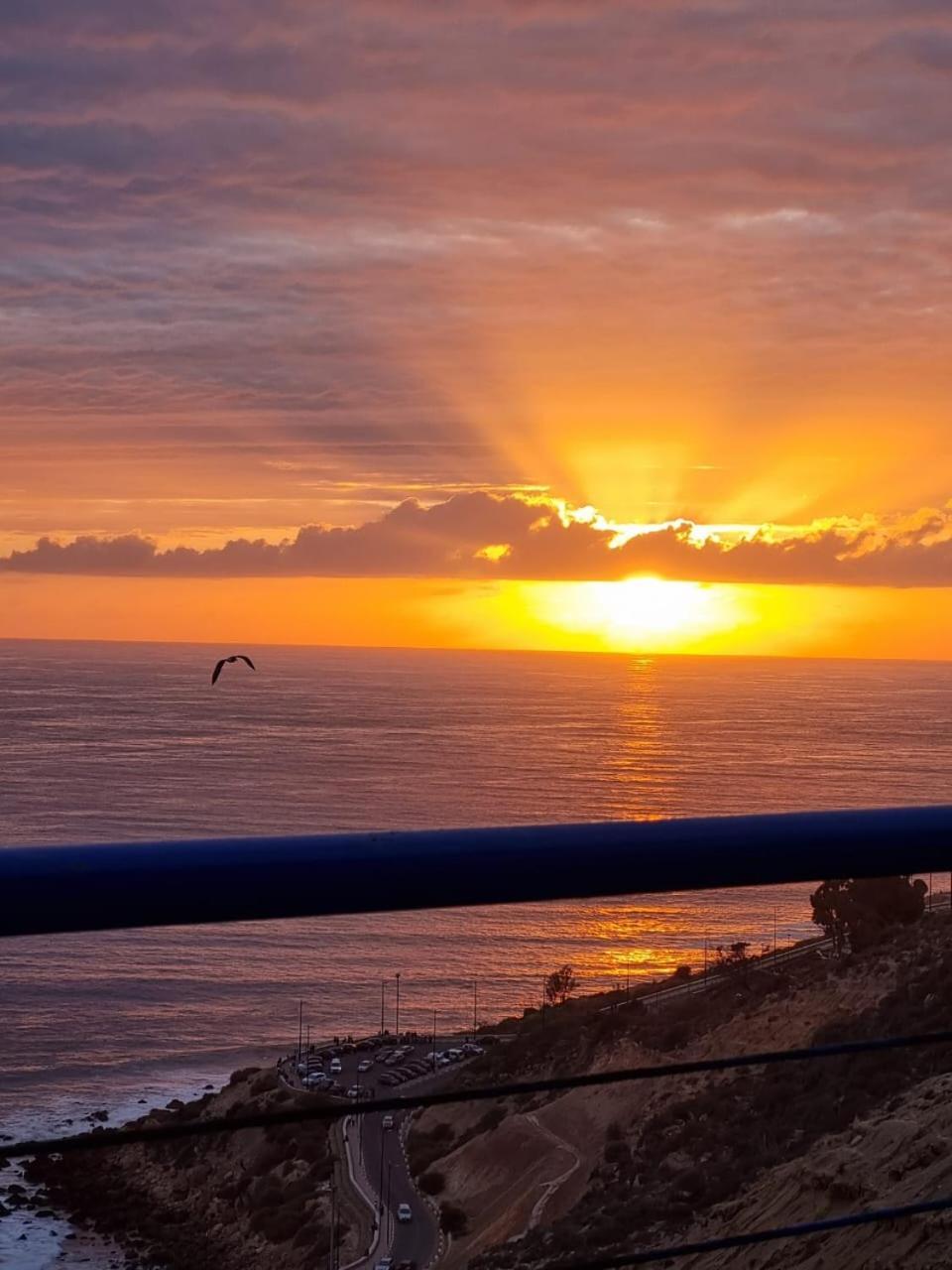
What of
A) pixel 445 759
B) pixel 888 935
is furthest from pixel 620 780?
pixel 888 935

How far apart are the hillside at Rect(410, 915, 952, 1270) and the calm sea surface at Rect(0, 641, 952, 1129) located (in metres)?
5.74

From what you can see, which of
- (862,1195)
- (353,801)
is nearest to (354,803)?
(353,801)

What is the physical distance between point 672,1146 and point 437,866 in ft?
11.4

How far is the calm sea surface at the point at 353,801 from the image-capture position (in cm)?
2203

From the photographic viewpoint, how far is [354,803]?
58656 mm

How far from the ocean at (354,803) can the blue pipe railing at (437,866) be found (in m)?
0.05

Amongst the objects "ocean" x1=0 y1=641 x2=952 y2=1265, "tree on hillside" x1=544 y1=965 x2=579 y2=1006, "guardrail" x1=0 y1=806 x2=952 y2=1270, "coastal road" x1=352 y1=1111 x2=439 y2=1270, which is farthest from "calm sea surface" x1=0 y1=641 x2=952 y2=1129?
"guardrail" x1=0 y1=806 x2=952 y2=1270

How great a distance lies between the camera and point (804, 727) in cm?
10619

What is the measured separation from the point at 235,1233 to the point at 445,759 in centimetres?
7650

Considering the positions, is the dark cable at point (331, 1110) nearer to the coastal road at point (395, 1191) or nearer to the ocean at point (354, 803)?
the ocean at point (354, 803)

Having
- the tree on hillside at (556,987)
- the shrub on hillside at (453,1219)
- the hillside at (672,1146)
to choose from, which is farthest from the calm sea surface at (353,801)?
the shrub on hillside at (453,1219)

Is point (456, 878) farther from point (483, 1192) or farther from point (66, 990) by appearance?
point (66, 990)

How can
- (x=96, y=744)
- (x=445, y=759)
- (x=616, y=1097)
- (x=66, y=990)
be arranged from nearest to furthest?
(x=616, y=1097) < (x=66, y=990) < (x=445, y=759) < (x=96, y=744)

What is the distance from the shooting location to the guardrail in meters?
1.18
